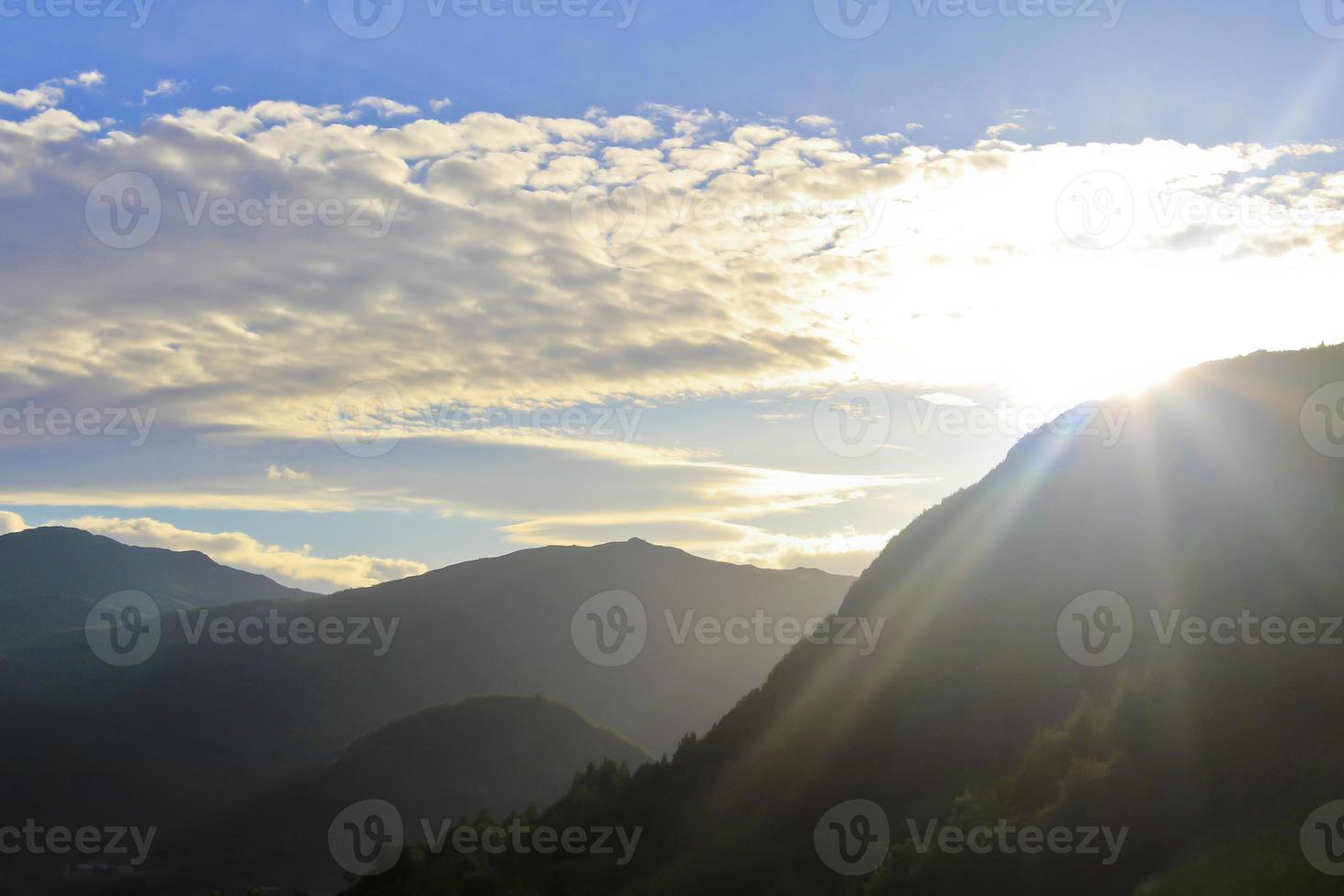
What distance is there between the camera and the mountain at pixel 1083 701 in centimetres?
2300

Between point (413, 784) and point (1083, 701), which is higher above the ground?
point (1083, 701)

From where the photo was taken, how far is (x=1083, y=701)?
29641 millimetres

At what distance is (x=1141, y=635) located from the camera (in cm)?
3162

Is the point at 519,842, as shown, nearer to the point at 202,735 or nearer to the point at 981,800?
the point at 981,800

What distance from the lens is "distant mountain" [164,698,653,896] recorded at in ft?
404

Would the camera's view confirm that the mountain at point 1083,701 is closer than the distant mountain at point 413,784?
Yes

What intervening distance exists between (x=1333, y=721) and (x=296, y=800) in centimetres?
14368

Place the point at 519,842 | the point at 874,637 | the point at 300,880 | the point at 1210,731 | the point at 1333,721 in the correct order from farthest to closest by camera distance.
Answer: the point at 300,880 < the point at 519,842 < the point at 874,637 < the point at 1210,731 < the point at 1333,721

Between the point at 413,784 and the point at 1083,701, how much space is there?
383 feet

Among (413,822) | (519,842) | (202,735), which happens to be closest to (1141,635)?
(519,842)

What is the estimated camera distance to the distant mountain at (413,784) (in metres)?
123

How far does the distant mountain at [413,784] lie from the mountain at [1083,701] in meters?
72.4

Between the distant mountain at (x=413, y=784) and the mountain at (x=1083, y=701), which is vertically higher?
the mountain at (x=1083, y=701)

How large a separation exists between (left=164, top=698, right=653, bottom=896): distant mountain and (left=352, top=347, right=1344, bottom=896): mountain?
72381 millimetres
